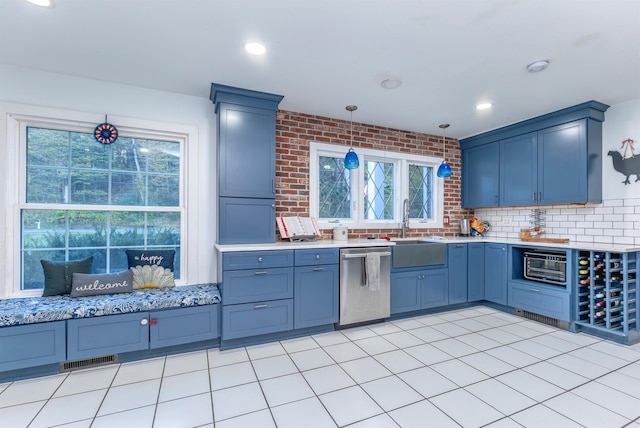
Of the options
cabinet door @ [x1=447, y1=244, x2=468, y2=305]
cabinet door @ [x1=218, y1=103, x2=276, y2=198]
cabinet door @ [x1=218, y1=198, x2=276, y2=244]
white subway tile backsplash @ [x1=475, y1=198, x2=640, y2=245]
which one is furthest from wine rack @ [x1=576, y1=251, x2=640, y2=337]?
cabinet door @ [x1=218, y1=103, x2=276, y2=198]

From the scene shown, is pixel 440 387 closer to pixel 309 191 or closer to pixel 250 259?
pixel 250 259

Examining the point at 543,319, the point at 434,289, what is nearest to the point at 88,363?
the point at 434,289

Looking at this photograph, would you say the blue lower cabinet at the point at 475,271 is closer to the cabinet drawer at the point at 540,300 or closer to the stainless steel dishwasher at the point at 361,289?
the cabinet drawer at the point at 540,300

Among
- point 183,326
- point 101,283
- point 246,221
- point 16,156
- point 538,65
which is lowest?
point 183,326

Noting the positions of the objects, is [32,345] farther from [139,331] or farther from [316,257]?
[316,257]

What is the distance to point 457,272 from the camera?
3850 mm

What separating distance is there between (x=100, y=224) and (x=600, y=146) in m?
5.39

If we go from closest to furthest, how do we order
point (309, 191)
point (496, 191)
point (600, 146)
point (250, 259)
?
1. point (250, 259)
2. point (600, 146)
3. point (309, 191)
4. point (496, 191)

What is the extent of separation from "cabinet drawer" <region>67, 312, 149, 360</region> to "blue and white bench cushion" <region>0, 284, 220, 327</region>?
6 centimetres

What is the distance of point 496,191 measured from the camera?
14.0 feet

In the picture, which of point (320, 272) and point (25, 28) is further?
point (320, 272)

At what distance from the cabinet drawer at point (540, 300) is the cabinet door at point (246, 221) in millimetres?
2983

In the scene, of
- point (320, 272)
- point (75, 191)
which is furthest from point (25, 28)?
point (320, 272)

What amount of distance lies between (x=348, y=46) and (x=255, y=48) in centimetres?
71
